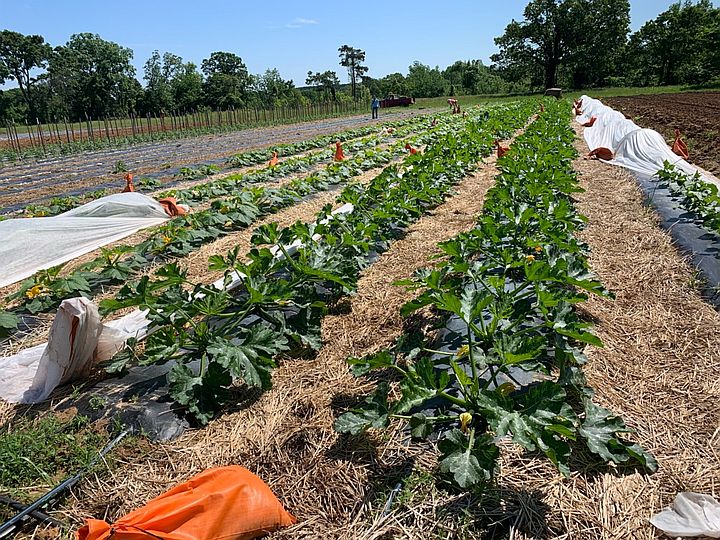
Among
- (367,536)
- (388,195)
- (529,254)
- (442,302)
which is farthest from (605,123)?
(367,536)

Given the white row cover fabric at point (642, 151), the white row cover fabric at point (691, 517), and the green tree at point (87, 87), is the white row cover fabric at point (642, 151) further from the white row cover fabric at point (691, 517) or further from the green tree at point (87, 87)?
the green tree at point (87, 87)

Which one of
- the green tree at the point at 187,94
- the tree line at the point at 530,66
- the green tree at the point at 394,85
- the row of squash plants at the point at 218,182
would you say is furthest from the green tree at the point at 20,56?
the row of squash plants at the point at 218,182

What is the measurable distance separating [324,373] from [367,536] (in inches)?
51.1

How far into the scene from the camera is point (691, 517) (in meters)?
1.90

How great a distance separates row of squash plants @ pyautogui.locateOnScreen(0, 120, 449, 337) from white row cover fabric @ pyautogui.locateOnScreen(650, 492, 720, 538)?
438 centimetres

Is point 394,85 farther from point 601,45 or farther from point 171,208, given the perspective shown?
point 171,208

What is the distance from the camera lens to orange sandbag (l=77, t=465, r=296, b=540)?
171cm

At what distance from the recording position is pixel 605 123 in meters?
15.3

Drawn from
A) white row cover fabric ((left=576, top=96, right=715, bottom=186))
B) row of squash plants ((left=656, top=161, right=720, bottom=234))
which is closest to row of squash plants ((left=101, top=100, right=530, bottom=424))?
row of squash plants ((left=656, top=161, right=720, bottom=234))

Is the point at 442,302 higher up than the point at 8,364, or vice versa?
the point at 442,302

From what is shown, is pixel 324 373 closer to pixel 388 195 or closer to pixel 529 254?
pixel 529 254

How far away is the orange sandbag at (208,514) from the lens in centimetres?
171

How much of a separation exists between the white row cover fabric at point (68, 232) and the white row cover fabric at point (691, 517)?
231 inches

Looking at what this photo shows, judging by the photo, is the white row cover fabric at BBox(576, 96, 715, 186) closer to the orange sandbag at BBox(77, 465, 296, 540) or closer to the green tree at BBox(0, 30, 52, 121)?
the orange sandbag at BBox(77, 465, 296, 540)
